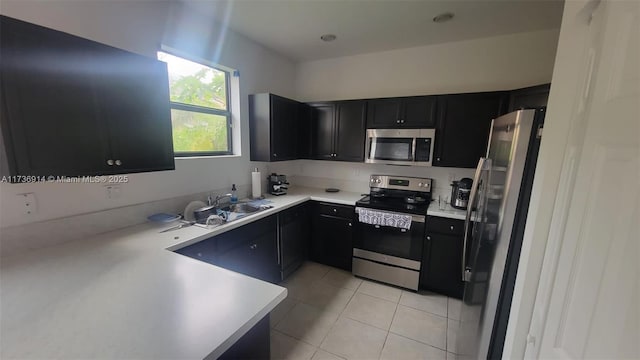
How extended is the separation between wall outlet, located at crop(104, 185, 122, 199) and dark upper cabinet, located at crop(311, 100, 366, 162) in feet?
6.92

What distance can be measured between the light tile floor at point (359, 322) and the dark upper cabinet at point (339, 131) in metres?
1.54

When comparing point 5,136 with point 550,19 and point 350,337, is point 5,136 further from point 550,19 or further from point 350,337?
point 550,19

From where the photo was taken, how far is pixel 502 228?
1.02m

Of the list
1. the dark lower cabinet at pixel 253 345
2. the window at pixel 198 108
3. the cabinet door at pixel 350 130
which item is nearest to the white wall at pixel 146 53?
the window at pixel 198 108

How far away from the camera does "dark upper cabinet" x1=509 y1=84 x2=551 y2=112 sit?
198 centimetres

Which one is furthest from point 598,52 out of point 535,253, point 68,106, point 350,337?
point 350,337

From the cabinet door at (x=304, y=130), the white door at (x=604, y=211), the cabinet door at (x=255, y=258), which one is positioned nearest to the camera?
the white door at (x=604, y=211)

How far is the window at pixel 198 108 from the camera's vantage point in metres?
2.19

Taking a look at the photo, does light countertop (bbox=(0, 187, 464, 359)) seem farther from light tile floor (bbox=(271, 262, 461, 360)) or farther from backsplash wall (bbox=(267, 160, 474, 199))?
backsplash wall (bbox=(267, 160, 474, 199))

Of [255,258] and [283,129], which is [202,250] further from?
[283,129]

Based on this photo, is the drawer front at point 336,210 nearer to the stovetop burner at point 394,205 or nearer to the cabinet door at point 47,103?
the stovetop burner at point 394,205

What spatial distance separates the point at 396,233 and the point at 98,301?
2.39 m

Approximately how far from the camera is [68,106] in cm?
116

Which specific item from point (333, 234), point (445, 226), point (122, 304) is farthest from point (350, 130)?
point (122, 304)
